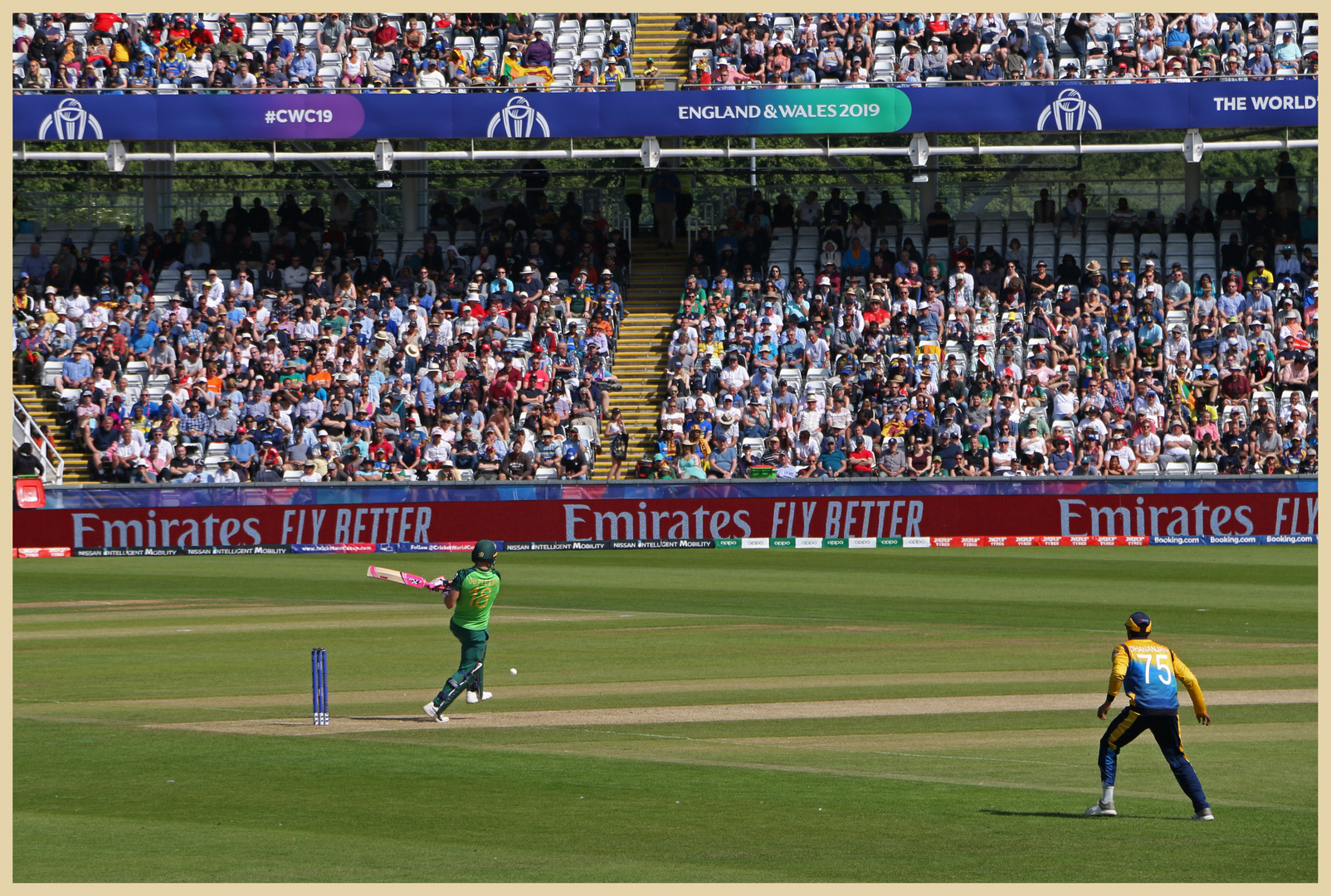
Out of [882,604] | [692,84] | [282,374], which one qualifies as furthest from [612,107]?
[882,604]

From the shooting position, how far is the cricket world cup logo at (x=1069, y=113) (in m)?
40.1

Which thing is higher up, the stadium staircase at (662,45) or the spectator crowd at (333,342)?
the stadium staircase at (662,45)

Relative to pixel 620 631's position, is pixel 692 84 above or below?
above

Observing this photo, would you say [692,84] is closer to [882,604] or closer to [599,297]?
[599,297]

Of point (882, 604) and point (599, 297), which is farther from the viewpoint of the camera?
point (599, 297)

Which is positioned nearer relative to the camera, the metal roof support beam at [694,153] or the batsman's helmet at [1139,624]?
the batsman's helmet at [1139,624]

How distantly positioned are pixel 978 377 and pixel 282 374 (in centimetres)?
1421

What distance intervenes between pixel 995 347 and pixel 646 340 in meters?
7.88

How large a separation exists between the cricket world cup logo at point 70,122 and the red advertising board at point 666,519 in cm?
1084

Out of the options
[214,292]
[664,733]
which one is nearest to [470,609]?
[664,733]

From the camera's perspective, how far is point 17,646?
22.9 metres

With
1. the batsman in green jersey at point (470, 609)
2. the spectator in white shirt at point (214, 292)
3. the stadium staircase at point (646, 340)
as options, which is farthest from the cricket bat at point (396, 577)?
the spectator in white shirt at point (214, 292)

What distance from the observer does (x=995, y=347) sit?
38.1m

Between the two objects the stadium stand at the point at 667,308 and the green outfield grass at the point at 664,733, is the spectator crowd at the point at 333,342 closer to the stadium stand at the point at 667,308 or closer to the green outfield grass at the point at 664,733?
the stadium stand at the point at 667,308
